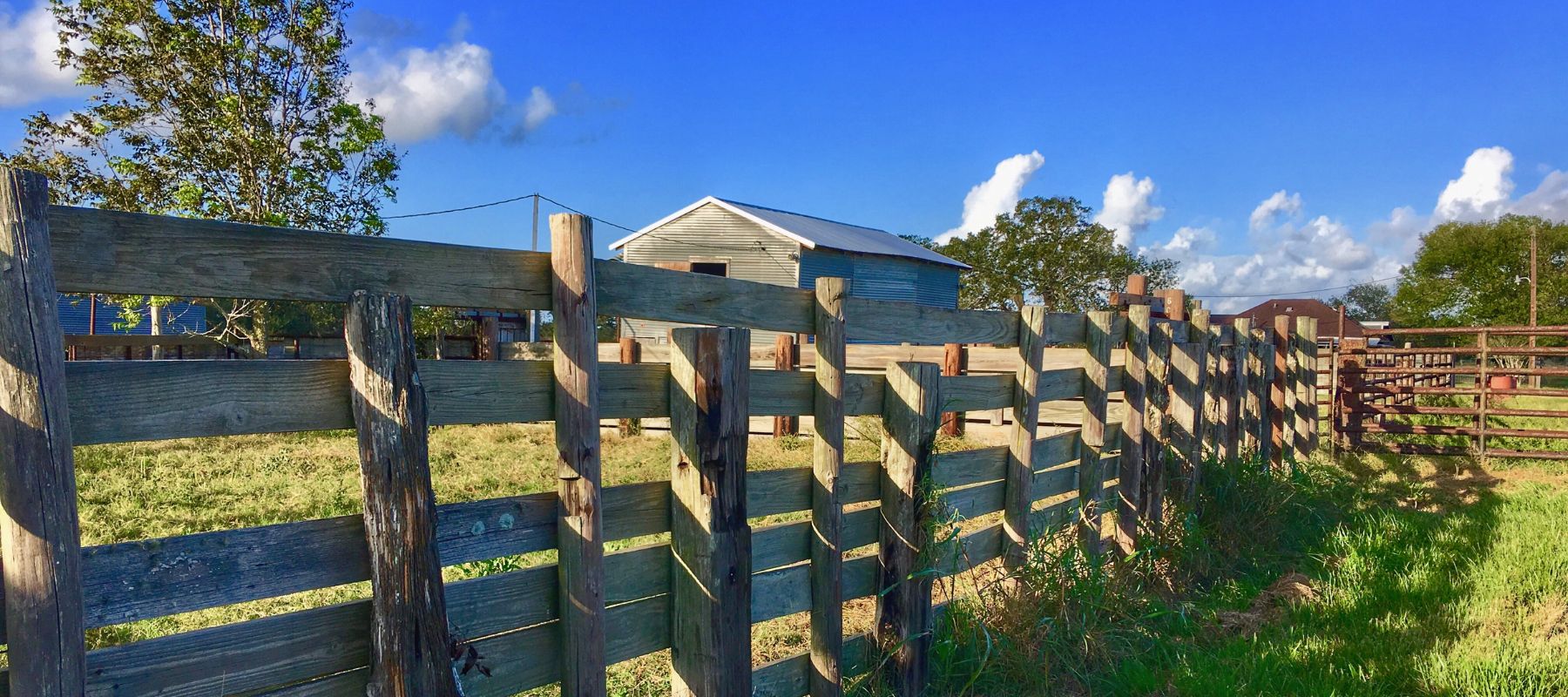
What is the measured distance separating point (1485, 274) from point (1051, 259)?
29.4 m

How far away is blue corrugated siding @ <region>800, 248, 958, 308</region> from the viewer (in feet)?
85.1

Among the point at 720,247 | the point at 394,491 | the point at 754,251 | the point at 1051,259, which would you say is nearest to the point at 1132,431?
the point at 394,491

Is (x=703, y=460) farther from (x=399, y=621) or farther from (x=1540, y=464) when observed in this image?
(x=1540, y=464)

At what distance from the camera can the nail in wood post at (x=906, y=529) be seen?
14.7 ft

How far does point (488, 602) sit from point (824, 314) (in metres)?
1.90

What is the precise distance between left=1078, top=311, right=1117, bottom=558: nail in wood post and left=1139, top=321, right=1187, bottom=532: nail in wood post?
2.45 ft

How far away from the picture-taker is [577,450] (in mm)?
3043

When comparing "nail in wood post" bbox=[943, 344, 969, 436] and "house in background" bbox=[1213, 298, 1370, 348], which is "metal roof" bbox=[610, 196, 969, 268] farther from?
"house in background" bbox=[1213, 298, 1370, 348]

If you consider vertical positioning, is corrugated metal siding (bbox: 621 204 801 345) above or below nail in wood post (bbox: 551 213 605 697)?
above

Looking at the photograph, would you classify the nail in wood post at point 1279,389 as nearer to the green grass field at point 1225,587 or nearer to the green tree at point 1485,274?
the green grass field at point 1225,587

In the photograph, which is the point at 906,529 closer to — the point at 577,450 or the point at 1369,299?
the point at 577,450

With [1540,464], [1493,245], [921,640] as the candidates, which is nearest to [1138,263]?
[1493,245]

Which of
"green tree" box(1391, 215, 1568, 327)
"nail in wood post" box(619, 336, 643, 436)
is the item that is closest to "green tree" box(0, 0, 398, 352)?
"nail in wood post" box(619, 336, 643, 436)

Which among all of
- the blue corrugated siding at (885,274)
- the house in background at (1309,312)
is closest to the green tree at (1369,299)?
the house in background at (1309,312)
